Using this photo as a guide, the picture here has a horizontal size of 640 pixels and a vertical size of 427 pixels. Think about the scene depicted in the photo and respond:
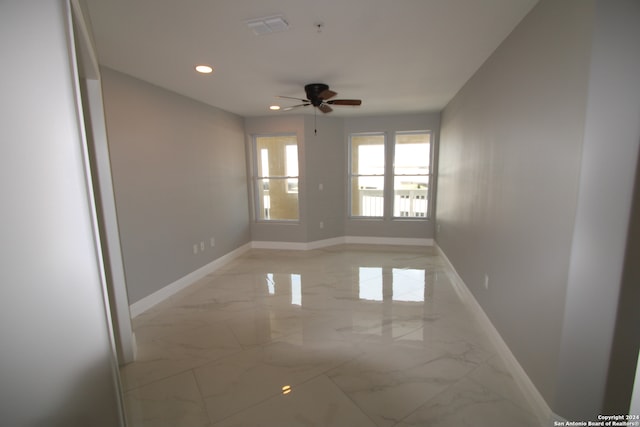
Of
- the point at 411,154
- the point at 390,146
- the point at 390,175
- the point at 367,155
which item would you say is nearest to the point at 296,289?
the point at 390,175

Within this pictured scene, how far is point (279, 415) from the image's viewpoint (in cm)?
177

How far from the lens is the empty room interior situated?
846 mm

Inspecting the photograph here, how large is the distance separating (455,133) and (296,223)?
10.1ft

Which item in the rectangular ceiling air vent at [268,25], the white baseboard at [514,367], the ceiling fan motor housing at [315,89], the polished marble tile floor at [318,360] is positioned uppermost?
the rectangular ceiling air vent at [268,25]

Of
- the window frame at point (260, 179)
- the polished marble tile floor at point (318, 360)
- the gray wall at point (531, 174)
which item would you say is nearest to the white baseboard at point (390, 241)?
the window frame at point (260, 179)

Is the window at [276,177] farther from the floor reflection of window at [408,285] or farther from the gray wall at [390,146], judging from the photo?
the floor reflection of window at [408,285]

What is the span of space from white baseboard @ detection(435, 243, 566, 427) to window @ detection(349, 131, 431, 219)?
2593 millimetres

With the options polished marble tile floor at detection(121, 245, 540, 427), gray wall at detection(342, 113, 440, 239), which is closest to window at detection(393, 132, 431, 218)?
gray wall at detection(342, 113, 440, 239)

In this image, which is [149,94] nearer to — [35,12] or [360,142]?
[35,12]

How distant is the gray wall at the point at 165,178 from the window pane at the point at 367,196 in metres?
2.47

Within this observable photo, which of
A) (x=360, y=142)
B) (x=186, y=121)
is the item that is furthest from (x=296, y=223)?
(x=186, y=121)

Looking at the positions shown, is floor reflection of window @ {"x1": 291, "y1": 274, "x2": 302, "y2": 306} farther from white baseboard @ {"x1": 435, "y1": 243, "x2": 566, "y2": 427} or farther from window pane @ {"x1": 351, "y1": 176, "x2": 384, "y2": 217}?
window pane @ {"x1": 351, "y1": 176, "x2": 384, "y2": 217}

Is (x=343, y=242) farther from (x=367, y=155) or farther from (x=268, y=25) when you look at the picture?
(x=268, y=25)

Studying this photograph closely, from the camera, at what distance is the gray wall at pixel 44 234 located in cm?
75
